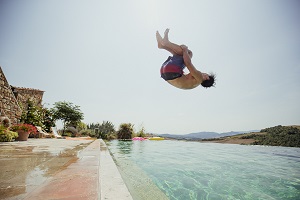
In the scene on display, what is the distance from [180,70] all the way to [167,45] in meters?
0.55

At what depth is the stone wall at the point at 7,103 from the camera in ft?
27.9

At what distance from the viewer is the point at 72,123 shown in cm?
2486

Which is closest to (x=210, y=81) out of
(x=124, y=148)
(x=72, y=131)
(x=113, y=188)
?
(x=113, y=188)

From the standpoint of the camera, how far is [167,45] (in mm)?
3090

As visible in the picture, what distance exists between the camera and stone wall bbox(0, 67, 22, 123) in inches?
335

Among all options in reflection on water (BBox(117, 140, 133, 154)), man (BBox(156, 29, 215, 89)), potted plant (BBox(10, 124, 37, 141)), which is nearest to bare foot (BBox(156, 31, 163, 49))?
man (BBox(156, 29, 215, 89))

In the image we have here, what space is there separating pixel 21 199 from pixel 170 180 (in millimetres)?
2838

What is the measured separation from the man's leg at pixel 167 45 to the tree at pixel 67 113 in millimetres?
24180

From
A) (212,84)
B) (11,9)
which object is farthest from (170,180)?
(11,9)

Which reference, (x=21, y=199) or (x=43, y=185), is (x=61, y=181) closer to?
(x=43, y=185)

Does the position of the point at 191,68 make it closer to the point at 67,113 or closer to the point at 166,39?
the point at 166,39

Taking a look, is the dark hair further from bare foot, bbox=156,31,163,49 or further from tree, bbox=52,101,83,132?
tree, bbox=52,101,83,132

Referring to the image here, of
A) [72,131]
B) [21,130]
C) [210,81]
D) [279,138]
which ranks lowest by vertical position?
[279,138]

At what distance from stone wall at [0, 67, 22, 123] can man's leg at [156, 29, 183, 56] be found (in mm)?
9586
